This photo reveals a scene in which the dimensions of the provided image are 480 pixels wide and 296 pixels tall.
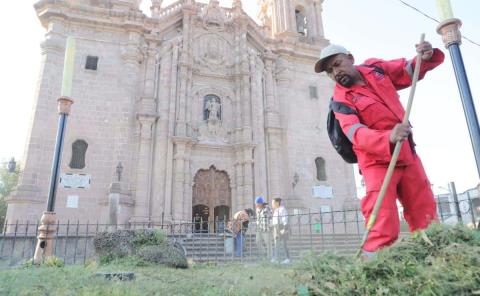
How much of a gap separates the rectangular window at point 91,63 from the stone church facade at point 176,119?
67mm

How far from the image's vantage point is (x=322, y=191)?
18.1 metres

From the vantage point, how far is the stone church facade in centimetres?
1448

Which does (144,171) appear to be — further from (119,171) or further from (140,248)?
(140,248)

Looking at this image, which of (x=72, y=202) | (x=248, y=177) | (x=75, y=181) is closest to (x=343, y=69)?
(x=248, y=177)

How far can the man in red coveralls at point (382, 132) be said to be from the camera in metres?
2.32

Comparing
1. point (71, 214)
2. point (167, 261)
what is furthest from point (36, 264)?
point (71, 214)

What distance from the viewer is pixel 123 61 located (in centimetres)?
1673

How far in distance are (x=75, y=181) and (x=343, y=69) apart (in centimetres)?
1410

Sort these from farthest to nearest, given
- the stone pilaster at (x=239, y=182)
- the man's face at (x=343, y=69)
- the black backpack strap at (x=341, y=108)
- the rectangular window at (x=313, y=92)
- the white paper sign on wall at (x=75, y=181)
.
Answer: the rectangular window at (x=313, y=92) < the stone pilaster at (x=239, y=182) < the white paper sign on wall at (x=75, y=181) < the man's face at (x=343, y=69) < the black backpack strap at (x=341, y=108)

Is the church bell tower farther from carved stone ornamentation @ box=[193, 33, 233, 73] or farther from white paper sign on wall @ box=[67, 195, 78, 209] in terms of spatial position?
white paper sign on wall @ box=[67, 195, 78, 209]

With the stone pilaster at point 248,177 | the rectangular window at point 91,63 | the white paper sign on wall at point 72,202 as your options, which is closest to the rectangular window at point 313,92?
the stone pilaster at point 248,177

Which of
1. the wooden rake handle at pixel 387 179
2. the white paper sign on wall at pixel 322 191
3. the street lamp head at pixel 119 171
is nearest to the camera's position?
the wooden rake handle at pixel 387 179

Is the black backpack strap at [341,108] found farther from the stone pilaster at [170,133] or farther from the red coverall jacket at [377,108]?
the stone pilaster at [170,133]

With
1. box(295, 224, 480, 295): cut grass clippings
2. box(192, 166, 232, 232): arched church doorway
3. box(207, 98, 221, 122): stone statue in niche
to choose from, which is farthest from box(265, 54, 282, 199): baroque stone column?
box(295, 224, 480, 295): cut grass clippings
